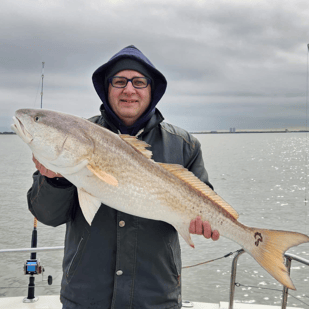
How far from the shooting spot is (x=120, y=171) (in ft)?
9.02

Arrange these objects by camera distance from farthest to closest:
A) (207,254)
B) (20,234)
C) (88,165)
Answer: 1. (20,234)
2. (207,254)
3. (88,165)

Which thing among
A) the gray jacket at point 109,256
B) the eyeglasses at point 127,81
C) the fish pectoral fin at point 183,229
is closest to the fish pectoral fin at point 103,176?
the gray jacket at point 109,256

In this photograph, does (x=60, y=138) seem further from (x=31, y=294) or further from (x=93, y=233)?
(x=31, y=294)

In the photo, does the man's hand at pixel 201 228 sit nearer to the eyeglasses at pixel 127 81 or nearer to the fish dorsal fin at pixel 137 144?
the fish dorsal fin at pixel 137 144

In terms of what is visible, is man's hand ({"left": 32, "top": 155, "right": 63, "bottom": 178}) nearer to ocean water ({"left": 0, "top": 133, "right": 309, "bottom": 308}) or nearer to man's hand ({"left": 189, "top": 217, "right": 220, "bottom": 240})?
man's hand ({"left": 189, "top": 217, "right": 220, "bottom": 240})

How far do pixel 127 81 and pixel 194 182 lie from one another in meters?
1.12

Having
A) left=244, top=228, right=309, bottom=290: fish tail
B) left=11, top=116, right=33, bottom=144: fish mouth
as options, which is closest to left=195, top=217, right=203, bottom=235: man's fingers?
left=244, top=228, right=309, bottom=290: fish tail

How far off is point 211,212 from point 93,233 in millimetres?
1024

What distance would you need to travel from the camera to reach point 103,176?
2.61 meters

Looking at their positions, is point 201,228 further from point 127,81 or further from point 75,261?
point 127,81

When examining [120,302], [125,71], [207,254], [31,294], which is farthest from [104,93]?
[207,254]

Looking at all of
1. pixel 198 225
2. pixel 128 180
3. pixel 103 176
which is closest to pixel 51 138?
pixel 103 176

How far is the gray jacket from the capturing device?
2.74 m

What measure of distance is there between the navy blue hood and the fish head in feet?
2.05
